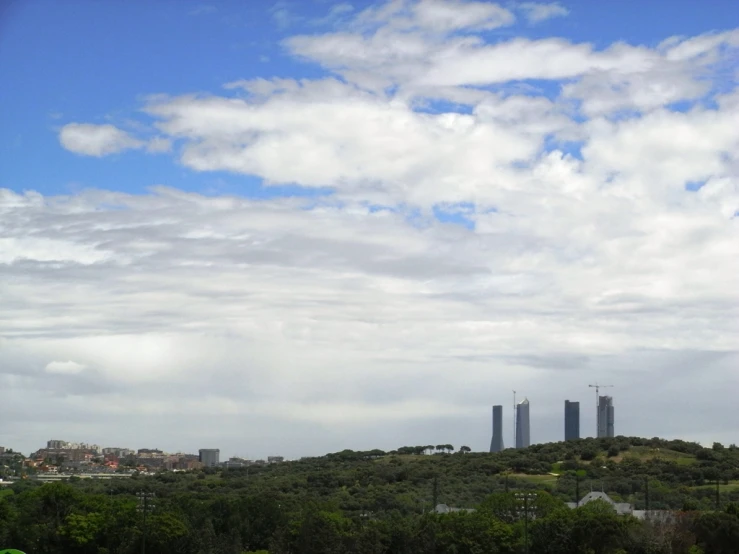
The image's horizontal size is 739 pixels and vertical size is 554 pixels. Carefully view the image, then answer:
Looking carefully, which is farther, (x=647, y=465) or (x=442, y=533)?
(x=647, y=465)

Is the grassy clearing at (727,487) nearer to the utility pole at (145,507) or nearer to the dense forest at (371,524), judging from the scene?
the dense forest at (371,524)

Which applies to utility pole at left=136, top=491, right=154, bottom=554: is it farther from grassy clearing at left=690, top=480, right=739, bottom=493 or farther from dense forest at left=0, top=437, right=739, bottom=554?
grassy clearing at left=690, top=480, right=739, bottom=493

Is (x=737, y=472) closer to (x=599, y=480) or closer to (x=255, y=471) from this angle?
(x=599, y=480)

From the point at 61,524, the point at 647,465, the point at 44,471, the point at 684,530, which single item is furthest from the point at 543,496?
the point at 44,471

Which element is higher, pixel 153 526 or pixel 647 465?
pixel 647 465

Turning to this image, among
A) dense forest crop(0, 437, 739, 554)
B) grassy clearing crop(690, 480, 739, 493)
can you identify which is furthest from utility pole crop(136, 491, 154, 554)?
grassy clearing crop(690, 480, 739, 493)

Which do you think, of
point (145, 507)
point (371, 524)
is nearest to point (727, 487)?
point (371, 524)

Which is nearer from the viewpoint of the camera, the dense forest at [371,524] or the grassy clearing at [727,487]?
the dense forest at [371,524]

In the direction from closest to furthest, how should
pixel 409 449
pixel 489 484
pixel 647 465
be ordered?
1. pixel 489 484
2. pixel 647 465
3. pixel 409 449

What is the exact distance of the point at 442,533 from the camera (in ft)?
202

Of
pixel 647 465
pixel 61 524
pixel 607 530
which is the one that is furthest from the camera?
pixel 647 465

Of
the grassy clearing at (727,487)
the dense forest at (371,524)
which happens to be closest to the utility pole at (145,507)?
the dense forest at (371,524)

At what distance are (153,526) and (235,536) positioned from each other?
5435 millimetres

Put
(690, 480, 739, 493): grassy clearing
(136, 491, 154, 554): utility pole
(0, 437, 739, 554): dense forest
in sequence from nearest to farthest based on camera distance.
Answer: (0, 437, 739, 554): dense forest, (136, 491, 154, 554): utility pole, (690, 480, 739, 493): grassy clearing
